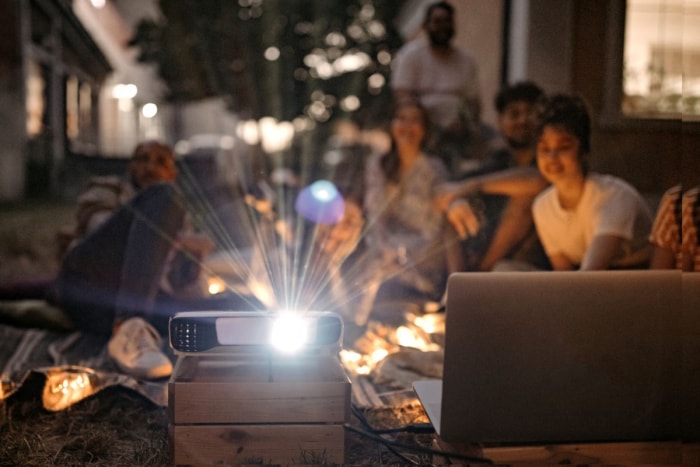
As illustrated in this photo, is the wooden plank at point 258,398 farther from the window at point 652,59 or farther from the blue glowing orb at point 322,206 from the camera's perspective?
the window at point 652,59

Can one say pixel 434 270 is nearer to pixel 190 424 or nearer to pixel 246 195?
pixel 246 195

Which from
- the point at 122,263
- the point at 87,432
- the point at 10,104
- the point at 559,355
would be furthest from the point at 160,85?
the point at 559,355

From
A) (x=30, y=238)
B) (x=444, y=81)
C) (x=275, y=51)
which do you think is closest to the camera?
(x=444, y=81)

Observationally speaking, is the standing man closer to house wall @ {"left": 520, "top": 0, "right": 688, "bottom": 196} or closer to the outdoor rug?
house wall @ {"left": 520, "top": 0, "right": 688, "bottom": 196}

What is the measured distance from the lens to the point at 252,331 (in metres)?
1.62

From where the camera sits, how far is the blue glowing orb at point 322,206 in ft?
11.1

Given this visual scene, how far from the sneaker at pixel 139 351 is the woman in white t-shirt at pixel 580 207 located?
153 centimetres

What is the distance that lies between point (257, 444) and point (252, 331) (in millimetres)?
266

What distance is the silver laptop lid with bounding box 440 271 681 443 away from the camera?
1.50 m

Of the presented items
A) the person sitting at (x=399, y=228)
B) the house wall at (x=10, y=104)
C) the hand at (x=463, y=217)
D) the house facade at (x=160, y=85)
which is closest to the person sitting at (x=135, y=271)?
the person sitting at (x=399, y=228)

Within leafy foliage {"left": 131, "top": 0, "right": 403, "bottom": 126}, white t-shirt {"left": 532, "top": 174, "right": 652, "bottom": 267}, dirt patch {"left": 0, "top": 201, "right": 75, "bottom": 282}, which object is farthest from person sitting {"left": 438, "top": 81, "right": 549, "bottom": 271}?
leafy foliage {"left": 131, "top": 0, "right": 403, "bottom": 126}

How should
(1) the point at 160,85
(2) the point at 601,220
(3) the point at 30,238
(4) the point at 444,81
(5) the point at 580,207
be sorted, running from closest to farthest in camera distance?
(2) the point at 601,220
(5) the point at 580,207
(4) the point at 444,81
(3) the point at 30,238
(1) the point at 160,85

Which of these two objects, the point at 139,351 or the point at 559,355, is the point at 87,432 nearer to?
the point at 139,351

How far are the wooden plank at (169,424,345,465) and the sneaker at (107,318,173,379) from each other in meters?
0.69
